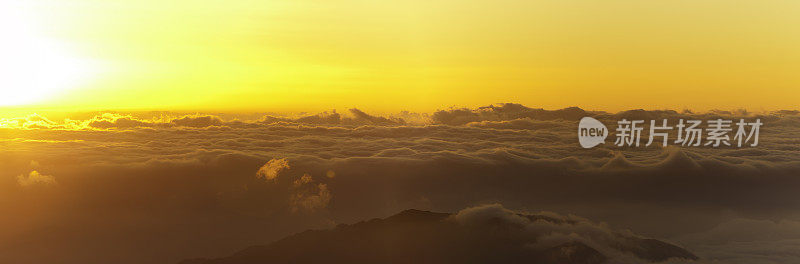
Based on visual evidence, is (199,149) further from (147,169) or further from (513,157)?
(513,157)

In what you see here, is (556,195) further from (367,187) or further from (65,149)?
(65,149)

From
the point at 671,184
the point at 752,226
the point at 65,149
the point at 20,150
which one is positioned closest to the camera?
the point at 752,226

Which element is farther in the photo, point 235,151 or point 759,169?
point 235,151

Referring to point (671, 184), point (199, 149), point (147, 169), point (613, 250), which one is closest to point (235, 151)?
point (199, 149)

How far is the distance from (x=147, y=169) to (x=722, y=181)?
176 metres

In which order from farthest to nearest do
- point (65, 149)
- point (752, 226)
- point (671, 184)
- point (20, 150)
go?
1. point (671, 184)
2. point (20, 150)
3. point (65, 149)
4. point (752, 226)

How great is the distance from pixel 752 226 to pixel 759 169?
16309 mm

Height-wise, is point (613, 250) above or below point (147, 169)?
below

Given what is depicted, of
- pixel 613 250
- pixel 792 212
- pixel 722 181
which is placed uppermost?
pixel 722 181

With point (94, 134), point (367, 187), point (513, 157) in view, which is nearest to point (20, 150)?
point (94, 134)

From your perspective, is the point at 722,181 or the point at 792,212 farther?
the point at 792,212

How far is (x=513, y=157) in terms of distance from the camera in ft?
541

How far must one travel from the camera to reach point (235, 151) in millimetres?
179875

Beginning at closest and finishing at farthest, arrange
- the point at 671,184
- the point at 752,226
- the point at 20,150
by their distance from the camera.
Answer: the point at 752,226 < the point at 20,150 < the point at 671,184
